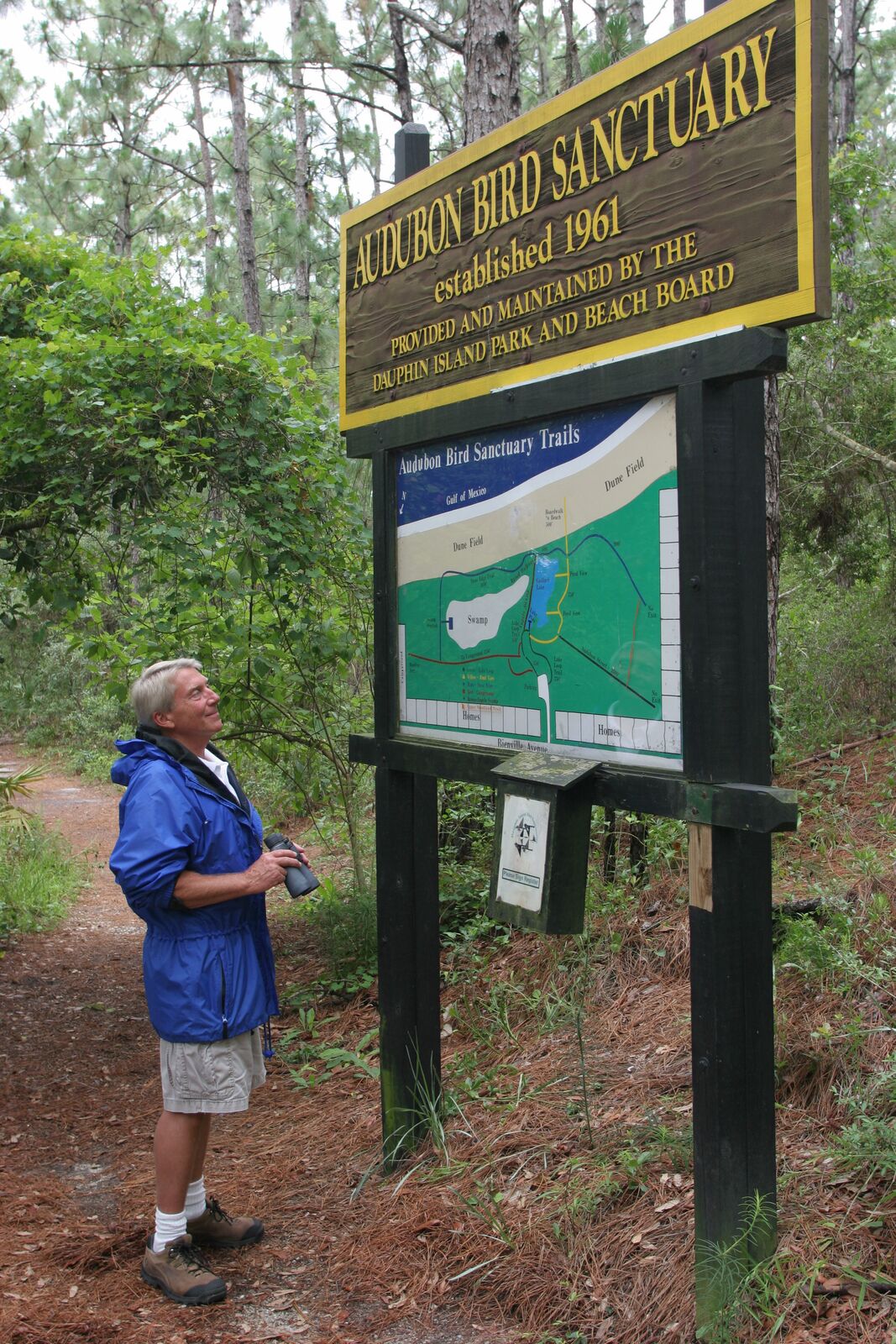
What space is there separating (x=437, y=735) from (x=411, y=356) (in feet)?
4.09

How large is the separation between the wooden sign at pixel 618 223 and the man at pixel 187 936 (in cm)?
136

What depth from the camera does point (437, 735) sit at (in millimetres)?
3604

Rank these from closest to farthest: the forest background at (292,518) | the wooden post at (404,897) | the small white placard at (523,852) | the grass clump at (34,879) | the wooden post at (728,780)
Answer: the wooden post at (728,780) < the small white placard at (523,852) < the wooden post at (404,897) < the forest background at (292,518) < the grass clump at (34,879)

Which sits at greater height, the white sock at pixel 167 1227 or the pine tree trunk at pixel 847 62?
the pine tree trunk at pixel 847 62

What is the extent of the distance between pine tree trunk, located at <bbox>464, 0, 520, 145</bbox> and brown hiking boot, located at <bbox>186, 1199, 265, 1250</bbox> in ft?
18.9

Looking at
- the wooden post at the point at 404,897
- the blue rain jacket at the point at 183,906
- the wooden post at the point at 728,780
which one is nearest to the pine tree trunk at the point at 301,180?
the wooden post at the point at 404,897

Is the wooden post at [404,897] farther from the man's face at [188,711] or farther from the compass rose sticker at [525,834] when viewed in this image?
the compass rose sticker at [525,834]

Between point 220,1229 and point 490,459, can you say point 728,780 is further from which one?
point 220,1229

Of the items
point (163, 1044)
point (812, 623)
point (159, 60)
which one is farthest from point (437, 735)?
point (159, 60)

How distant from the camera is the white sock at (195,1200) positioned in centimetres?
340

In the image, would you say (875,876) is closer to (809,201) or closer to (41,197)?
(809,201)

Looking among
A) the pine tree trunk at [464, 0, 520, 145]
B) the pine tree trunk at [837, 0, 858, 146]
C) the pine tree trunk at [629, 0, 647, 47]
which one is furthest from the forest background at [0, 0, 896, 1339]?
the pine tree trunk at [837, 0, 858, 146]

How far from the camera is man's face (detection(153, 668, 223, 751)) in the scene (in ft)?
11.2

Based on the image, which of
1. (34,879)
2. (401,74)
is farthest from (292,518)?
(401,74)
